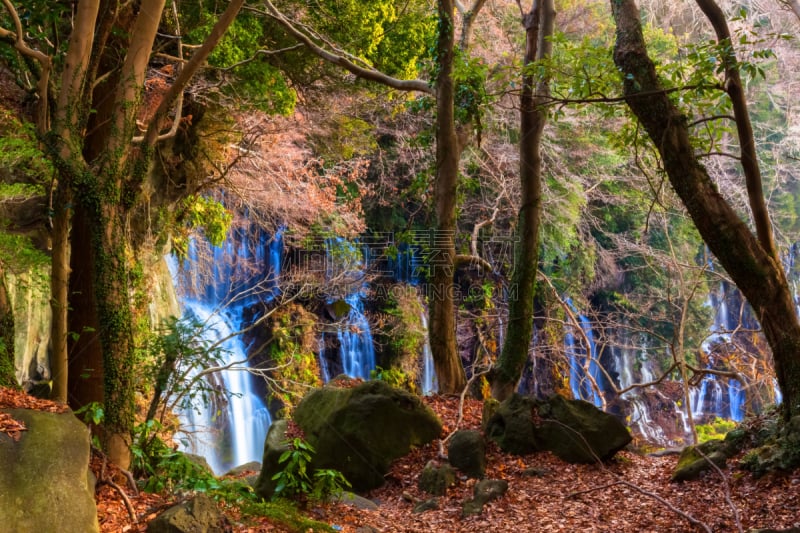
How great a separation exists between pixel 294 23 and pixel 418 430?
6.39 m

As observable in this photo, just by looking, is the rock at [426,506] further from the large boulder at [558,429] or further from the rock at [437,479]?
the large boulder at [558,429]

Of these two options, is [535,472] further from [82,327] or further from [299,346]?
[299,346]

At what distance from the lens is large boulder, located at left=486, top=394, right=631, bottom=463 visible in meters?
6.83

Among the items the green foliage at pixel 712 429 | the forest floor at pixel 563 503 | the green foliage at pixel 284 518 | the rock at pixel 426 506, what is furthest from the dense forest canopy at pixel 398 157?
the rock at pixel 426 506

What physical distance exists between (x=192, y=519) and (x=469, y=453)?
4.02 meters

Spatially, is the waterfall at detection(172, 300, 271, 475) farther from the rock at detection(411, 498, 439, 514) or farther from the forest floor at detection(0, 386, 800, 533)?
the rock at detection(411, 498, 439, 514)

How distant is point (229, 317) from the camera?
50.0 ft

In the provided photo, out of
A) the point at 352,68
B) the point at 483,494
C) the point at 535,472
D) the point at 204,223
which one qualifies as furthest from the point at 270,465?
the point at 204,223

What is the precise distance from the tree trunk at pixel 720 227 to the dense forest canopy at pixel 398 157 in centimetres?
2

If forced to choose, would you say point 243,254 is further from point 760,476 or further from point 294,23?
point 760,476

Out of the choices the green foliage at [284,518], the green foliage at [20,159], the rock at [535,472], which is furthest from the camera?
the rock at [535,472]

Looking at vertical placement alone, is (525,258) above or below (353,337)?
above

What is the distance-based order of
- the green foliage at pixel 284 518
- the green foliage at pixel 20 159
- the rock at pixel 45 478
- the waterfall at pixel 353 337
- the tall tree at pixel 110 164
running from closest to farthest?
the rock at pixel 45 478 → the green foliage at pixel 284 518 → the tall tree at pixel 110 164 → the green foliage at pixel 20 159 → the waterfall at pixel 353 337

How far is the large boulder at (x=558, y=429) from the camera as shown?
22.4 feet
